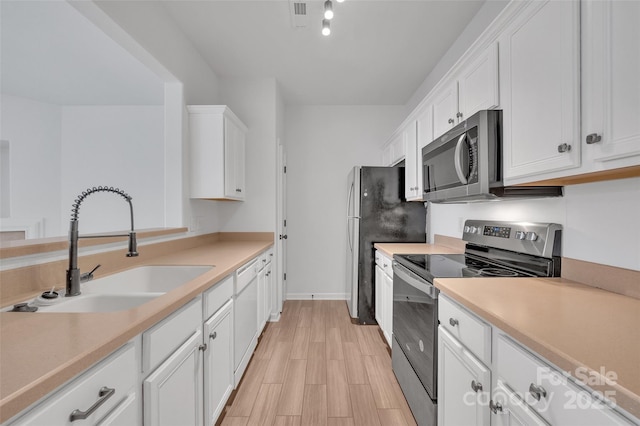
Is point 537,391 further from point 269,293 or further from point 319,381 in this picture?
point 269,293

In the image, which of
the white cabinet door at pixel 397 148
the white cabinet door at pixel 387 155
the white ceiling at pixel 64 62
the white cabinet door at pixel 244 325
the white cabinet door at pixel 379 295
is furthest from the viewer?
the white cabinet door at pixel 387 155

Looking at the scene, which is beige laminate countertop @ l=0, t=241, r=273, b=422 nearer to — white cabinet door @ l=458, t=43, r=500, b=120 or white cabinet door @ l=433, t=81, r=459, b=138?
white cabinet door @ l=458, t=43, r=500, b=120

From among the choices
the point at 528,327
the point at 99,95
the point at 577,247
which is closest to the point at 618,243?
the point at 577,247

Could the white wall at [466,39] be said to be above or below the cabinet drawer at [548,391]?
above

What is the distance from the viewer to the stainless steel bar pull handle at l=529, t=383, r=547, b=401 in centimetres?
70

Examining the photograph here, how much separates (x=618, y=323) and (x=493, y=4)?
6.83 feet

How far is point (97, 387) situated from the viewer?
675 mm

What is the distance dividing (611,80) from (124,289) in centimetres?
230

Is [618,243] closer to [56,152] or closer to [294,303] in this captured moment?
[294,303]

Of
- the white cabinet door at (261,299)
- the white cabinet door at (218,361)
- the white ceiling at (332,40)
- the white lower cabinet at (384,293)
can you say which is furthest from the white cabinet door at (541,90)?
the white cabinet door at (261,299)

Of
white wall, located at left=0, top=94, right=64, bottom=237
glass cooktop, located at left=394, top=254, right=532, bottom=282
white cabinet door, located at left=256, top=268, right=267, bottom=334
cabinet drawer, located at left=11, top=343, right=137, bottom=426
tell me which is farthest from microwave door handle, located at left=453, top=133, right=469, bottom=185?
white wall, located at left=0, top=94, right=64, bottom=237

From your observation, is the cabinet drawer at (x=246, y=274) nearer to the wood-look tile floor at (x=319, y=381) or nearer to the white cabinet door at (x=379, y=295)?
the wood-look tile floor at (x=319, y=381)

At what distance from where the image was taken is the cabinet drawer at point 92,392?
54 cm

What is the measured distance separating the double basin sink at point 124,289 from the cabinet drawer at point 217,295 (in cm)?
15
